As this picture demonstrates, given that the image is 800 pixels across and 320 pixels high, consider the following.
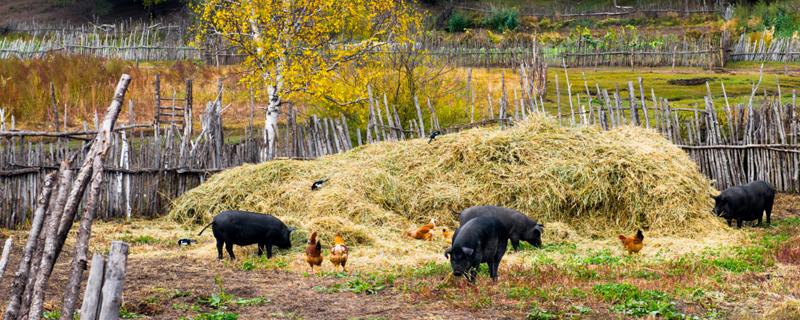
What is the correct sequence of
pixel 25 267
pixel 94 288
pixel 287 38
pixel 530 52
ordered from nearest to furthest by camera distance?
1. pixel 94 288
2. pixel 25 267
3. pixel 287 38
4. pixel 530 52

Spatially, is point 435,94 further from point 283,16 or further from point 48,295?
point 48,295

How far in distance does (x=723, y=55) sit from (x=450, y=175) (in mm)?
21917

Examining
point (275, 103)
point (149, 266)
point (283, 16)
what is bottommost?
point (149, 266)

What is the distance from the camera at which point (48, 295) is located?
8.89 metres

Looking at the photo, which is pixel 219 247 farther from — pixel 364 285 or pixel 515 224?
pixel 515 224

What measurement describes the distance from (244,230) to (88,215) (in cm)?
519

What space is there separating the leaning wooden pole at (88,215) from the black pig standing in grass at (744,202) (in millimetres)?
9108

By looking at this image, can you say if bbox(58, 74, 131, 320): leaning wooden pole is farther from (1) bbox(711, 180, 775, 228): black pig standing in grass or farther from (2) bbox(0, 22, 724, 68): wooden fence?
(2) bbox(0, 22, 724, 68): wooden fence

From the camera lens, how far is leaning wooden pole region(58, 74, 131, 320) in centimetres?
613

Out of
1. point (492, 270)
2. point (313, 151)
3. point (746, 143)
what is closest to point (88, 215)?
point (492, 270)

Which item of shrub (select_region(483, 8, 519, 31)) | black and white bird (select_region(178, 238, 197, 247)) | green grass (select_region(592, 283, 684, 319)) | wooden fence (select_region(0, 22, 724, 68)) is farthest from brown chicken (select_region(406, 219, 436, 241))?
shrub (select_region(483, 8, 519, 31))

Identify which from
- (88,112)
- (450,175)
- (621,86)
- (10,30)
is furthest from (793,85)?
(10,30)

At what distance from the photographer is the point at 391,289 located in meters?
9.16

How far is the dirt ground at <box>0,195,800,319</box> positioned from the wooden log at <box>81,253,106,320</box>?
1901 millimetres
